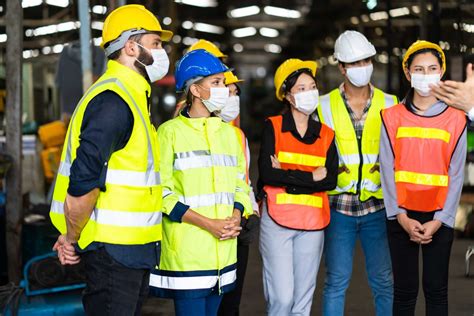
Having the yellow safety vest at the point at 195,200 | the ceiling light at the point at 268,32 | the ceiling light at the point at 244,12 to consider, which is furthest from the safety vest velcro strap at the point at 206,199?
the ceiling light at the point at 268,32

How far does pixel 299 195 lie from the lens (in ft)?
15.3

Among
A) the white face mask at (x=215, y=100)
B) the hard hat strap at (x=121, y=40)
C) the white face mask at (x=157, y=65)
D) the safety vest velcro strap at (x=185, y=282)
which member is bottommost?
the safety vest velcro strap at (x=185, y=282)

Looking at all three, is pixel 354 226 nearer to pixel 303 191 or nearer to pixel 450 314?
pixel 303 191

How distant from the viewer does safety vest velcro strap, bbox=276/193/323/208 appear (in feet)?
15.3

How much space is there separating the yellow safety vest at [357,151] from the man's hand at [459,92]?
117 cm

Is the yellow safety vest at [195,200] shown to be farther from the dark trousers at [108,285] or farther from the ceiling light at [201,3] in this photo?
the ceiling light at [201,3]

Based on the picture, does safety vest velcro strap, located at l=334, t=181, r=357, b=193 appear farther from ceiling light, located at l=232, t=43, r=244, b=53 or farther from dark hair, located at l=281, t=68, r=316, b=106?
ceiling light, located at l=232, t=43, r=244, b=53

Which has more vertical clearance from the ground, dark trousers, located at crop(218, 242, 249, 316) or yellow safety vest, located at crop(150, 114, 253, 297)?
yellow safety vest, located at crop(150, 114, 253, 297)

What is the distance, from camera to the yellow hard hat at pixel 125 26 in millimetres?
3580

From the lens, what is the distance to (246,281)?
7.37 meters

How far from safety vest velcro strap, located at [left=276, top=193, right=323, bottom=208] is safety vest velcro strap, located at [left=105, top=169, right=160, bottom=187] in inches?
52.0

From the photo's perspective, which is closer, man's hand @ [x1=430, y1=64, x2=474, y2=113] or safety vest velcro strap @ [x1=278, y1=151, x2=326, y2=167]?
man's hand @ [x1=430, y1=64, x2=474, y2=113]

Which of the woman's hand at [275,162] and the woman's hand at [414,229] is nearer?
the woman's hand at [414,229]

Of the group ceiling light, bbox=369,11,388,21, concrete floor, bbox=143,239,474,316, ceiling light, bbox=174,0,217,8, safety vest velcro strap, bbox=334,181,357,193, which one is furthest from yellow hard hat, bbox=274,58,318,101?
ceiling light, bbox=174,0,217,8
